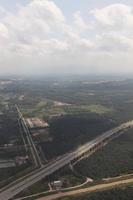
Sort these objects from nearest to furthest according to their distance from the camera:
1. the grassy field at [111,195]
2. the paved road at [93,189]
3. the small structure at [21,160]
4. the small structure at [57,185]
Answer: the grassy field at [111,195], the paved road at [93,189], the small structure at [57,185], the small structure at [21,160]

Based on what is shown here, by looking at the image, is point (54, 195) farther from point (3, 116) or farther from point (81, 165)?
point (3, 116)

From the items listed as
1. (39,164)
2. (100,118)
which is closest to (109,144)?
(39,164)

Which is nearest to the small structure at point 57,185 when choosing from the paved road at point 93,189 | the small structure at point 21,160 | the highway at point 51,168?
the paved road at point 93,189

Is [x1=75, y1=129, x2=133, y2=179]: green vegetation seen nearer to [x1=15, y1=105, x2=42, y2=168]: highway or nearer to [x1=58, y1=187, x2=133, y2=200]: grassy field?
[x1=58, y1=187, x2=133, y2=200]: grassy field

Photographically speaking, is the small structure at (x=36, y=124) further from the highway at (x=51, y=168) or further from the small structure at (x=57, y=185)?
the small structure at (x=57, y=185)

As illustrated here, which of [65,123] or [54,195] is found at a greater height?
[65,123]

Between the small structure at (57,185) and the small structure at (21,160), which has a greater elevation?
the small structure at (21,160)
